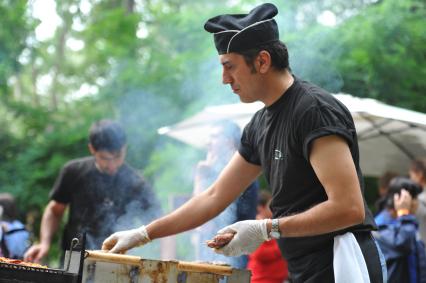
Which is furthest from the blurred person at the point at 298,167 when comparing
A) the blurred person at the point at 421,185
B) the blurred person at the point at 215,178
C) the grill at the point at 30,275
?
the blurred person at the point at 421,185

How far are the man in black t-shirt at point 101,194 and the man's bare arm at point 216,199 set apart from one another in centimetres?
208

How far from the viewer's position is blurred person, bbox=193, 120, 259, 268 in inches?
182

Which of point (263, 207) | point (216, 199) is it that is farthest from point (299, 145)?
point (263, 207)

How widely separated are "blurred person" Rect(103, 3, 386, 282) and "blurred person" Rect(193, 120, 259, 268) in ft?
5.33

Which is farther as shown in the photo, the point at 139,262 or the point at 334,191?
the point at 139,262

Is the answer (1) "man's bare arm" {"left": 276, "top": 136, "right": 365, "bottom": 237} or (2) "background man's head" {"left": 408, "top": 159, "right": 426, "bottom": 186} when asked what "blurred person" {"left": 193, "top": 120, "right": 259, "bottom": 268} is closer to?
(2) "background man's head" {"left": 408, "top": 159, "right": 426, "bottom": 186}

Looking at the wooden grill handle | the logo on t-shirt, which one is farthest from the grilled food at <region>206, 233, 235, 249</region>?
the logo on t-shirt

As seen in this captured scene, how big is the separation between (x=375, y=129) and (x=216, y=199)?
3.44 m

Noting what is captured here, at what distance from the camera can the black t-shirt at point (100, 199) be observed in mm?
5184

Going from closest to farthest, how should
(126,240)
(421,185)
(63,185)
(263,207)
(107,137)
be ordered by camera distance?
(126,240), (107,137), (63,185), (421,185), (263,207)

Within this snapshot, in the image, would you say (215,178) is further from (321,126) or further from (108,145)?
(321,126)

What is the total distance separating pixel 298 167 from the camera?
266 cm

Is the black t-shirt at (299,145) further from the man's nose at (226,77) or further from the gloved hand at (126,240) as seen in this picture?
the gloved hand at (126,240)

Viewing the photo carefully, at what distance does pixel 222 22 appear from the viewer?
2.89 meters
